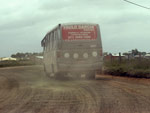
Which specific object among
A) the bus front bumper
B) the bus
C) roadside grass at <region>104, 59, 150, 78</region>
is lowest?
roadside grass at <region>104, 59, 150, 78</region>

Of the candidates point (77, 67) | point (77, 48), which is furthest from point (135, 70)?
point (77, 48)

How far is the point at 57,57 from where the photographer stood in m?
17.8

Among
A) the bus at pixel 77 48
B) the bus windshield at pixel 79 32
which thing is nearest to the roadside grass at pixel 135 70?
the bus at pixel 77 48

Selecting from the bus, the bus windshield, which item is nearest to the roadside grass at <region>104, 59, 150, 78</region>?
the bus

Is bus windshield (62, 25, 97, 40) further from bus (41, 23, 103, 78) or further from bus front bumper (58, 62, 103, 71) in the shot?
bus front bumper (58, 62, 103, 71)

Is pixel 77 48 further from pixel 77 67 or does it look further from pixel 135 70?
pixel 135 70

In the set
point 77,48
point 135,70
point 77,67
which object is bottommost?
point 135,70

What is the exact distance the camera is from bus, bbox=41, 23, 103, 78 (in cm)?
1783

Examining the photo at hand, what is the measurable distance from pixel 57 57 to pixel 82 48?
1.67 metres

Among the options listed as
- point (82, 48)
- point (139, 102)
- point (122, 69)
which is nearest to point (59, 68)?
point (82, 48)

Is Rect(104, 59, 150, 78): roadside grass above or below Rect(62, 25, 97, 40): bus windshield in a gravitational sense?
below

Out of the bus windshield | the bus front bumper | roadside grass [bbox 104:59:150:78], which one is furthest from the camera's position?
roadside grass [bbox 104:59:150:78]

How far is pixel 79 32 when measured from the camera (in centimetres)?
1806

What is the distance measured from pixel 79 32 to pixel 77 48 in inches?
39.6
